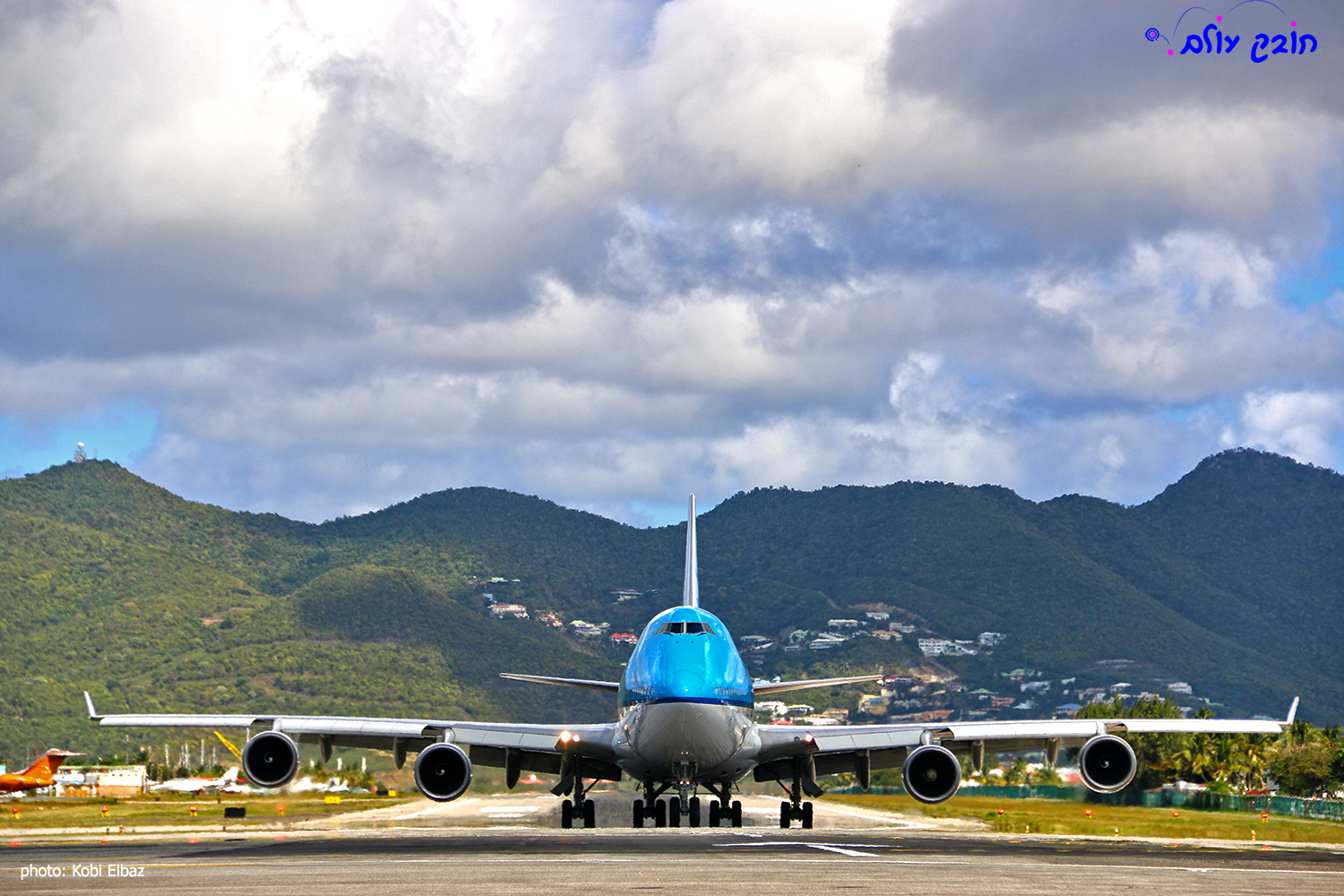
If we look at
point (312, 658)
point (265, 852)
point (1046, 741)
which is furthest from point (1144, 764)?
point (312, 658)

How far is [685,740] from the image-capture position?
31.0m

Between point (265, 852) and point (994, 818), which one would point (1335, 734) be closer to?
point (994, 818)

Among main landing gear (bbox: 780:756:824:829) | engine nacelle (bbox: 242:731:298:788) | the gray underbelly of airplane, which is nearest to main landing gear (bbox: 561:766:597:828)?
the gray underbelly of airplane

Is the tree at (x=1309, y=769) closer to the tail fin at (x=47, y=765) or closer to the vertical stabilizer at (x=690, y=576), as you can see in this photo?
the vertical stabilizer at (x=690, y=576)

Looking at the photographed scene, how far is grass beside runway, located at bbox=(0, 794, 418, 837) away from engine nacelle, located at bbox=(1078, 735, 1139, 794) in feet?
86.4

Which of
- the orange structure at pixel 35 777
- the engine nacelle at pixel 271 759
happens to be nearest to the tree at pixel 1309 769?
the orange structure at pixel 35 777

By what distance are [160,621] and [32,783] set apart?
137m

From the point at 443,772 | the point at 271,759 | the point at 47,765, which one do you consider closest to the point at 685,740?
the point at 443,772

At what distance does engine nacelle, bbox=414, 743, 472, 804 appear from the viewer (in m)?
32.7

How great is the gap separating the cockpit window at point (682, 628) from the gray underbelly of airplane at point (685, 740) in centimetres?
191

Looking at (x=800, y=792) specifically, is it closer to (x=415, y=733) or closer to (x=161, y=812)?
(x=415, y=733)

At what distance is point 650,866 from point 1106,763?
16.8m

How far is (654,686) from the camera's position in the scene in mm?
30766

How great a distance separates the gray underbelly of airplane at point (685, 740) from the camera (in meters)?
30.5
